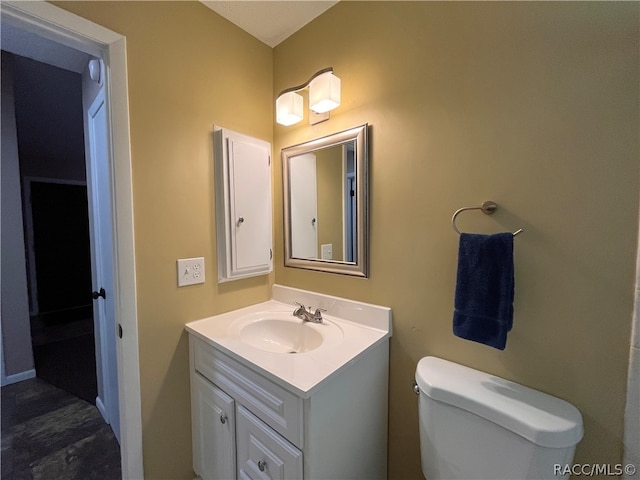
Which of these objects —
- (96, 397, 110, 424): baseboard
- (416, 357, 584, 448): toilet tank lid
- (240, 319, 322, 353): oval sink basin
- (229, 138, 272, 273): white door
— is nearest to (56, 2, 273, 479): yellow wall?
(229, 138, 272, 273): white door

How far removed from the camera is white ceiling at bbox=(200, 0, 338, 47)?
1.23 metres

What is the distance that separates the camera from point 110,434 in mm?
1606

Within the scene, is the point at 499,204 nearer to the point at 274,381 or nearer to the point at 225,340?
the point at 274,381

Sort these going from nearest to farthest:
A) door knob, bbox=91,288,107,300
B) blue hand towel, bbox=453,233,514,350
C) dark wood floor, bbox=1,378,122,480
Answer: blue hand towel, bbox=453,233,514,350, dark wood floor, bbox=1,378,122,480, door knob, bbox=91,288,107,300

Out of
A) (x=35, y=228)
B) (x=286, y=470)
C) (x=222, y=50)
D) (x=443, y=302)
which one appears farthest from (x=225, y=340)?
(x=35, y=228)

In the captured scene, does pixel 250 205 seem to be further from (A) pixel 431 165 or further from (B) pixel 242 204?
(A) pixel 431 165

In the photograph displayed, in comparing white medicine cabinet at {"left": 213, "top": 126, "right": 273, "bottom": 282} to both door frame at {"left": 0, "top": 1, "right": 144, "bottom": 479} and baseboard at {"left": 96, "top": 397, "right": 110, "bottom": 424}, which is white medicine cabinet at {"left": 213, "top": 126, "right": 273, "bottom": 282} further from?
baseboard at {"left": 96, "top": 397, "right": 110, "bottom": 424}

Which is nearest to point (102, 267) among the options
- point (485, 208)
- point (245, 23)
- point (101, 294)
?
point (101, 294)

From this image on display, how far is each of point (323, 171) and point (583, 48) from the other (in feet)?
3.17

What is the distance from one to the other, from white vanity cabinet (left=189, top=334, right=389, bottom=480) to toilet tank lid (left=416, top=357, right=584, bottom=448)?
0.25 m

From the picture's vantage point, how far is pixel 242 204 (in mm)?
1380

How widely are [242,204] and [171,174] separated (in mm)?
348

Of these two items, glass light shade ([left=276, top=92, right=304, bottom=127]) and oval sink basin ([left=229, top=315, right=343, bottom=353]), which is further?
glass light shade ([left=276, top=92, right=304, bottom=127])

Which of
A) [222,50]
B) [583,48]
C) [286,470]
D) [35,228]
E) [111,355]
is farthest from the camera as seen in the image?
[35,228]
